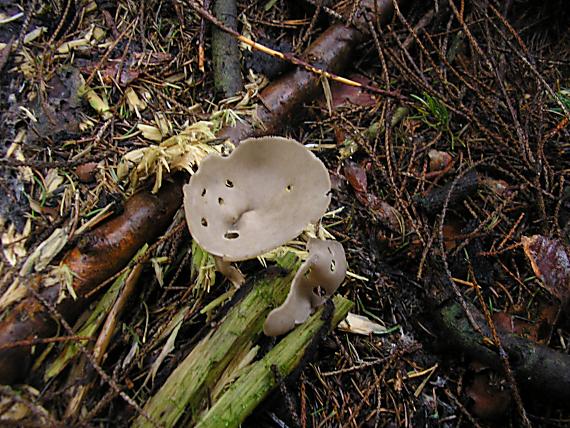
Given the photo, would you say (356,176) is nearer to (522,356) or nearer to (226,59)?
(226,59)

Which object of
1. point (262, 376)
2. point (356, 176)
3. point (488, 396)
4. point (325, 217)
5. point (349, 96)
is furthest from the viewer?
point (349, 96)

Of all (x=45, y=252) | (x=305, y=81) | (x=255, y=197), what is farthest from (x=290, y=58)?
(x=45, y=252)

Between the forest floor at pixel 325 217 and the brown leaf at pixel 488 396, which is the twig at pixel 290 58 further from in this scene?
the brown leaf at pixel 488 396

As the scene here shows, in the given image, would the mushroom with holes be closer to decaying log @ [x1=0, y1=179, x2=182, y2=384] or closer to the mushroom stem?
the mushroom stem

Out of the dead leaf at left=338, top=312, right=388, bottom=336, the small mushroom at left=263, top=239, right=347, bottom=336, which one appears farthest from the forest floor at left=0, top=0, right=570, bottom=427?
the small mushroom at left=263, top=239, right=347, bottom=336

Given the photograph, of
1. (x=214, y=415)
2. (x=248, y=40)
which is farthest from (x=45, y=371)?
(x=248, y=40)

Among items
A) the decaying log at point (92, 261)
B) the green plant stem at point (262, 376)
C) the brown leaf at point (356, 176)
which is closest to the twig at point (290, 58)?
the brown leaf at point (356, 176)
